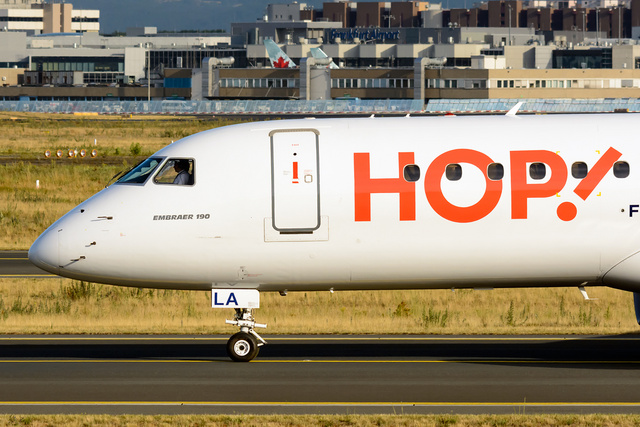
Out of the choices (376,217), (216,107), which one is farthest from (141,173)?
(216,107)

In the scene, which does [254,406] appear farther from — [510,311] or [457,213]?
[510,311]

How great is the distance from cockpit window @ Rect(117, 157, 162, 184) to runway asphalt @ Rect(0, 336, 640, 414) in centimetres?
348

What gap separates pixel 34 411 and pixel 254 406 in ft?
11.3

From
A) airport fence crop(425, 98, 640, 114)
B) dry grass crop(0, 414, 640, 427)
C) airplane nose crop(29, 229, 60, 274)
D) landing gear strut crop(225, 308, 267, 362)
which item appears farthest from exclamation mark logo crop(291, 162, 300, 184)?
airport fence crop(425, 98, 640, 114)

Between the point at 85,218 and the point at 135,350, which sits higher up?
the point at 85,218

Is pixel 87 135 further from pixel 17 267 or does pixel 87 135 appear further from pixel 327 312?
pixel 327 312

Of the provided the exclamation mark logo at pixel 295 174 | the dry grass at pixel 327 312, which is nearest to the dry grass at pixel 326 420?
the exclamation mark logo at pixel 295 174

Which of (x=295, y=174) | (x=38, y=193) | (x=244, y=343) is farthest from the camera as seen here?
(x=38, y=193)

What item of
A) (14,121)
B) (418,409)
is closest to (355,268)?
(418,409)

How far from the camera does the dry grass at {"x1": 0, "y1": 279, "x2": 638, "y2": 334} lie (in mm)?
24641

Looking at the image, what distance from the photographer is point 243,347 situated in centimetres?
2052

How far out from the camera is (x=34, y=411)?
17.0 m

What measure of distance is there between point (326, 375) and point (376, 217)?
9.73ft

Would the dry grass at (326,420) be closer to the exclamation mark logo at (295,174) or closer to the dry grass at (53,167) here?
the exclamation mark logo at (295,174)
